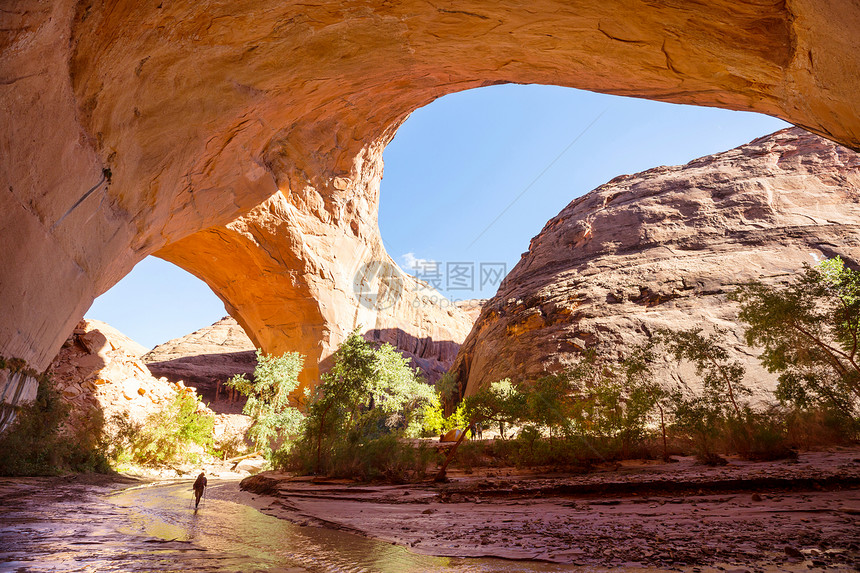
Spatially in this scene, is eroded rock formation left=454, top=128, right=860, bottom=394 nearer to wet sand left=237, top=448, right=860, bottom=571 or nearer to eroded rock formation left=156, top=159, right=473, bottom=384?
eroded rock formation left=156, top=159, right=473, bottom=384

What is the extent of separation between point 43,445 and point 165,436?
898 cm

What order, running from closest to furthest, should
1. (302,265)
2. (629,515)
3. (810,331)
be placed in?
(629,515)
(810,331)
(302,265)

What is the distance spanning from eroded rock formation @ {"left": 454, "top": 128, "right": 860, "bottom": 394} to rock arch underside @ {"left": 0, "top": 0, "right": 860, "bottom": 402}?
1807cm

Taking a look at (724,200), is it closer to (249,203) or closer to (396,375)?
(396,375)

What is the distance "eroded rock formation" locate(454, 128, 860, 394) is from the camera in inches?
930

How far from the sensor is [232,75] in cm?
785

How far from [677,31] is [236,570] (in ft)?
24.5

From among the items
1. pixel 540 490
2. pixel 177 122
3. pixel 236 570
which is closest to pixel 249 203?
pixel 177 122

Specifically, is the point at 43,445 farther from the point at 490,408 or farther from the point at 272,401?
the point at 490,408

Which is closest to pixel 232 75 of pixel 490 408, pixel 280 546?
pixel 280 546

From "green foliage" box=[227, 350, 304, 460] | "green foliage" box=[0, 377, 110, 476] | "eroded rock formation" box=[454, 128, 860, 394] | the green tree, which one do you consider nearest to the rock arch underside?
"green foliage" box=[0, 377, 110, 476]

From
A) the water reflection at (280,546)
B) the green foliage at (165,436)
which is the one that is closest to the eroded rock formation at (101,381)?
the green foliage at (165,436)

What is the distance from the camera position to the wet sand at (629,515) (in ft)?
11.0

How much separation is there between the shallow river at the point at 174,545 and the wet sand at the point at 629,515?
18.9 inches
